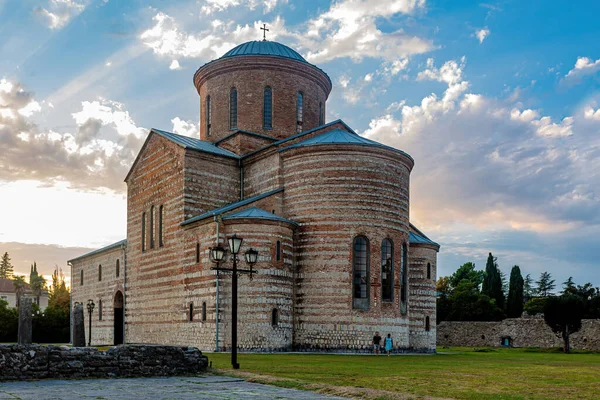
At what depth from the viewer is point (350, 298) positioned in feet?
81.2

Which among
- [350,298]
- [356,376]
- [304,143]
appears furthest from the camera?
[304,143]

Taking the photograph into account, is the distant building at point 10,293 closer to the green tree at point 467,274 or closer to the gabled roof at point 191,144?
the green tree at point 467,274

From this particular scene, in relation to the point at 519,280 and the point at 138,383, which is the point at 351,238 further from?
the point at 519,280

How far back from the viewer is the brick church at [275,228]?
971 inches

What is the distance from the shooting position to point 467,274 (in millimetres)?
77000

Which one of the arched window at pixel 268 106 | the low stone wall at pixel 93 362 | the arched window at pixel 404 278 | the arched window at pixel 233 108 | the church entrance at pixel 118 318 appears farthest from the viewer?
the church entrance at pixel 118 318

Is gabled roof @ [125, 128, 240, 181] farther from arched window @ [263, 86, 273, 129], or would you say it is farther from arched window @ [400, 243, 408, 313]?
arched window @ [400, 243, 408, 313]

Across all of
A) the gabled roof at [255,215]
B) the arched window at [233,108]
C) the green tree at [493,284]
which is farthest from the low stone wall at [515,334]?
the arched window at [233,108]

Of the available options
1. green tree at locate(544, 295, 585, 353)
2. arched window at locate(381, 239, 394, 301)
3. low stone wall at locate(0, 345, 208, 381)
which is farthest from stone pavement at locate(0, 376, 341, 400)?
green tree at locate(544, 295, 585, 353)

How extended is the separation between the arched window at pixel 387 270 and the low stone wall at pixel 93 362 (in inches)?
523

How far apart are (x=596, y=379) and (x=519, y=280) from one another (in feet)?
163

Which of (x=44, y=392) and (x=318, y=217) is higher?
(x=318, y=217)

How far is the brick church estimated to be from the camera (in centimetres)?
2467

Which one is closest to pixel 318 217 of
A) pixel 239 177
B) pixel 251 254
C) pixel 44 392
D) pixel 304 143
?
pixel 304 143
